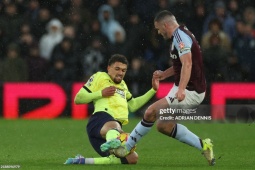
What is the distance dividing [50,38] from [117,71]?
360 inches

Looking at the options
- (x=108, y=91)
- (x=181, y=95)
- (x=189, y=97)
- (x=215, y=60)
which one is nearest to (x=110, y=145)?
(x=108, y=91)

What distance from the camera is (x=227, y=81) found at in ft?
65.7

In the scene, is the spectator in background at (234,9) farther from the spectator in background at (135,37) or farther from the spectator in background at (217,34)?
the spectator in background at (135,37)

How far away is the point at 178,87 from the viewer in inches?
436

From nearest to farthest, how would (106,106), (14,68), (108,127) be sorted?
(108,127), (106,106), (14,68)

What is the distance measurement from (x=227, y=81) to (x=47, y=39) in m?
3.98

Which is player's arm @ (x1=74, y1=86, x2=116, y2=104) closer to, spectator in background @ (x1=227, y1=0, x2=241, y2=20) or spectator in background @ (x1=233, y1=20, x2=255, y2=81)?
spectator in background @ (x1=233, y1=20, x2=255, y2=81)

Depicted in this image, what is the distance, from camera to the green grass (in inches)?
456

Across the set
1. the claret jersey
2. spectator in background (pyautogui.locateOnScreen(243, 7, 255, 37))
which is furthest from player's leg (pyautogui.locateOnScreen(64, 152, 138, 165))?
spectator in background (pyautogui.locateOnScreen(243, 7, 255, 37))

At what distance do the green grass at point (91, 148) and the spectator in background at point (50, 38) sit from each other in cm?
198

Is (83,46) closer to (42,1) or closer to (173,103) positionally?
(42,1)

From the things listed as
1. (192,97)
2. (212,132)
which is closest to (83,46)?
(212,132)

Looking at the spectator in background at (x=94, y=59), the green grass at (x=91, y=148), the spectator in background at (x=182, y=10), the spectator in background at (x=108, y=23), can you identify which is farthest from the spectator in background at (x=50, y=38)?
the spectator in background at (x=182, y=10)

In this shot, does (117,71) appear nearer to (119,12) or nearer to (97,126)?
(97,126)
